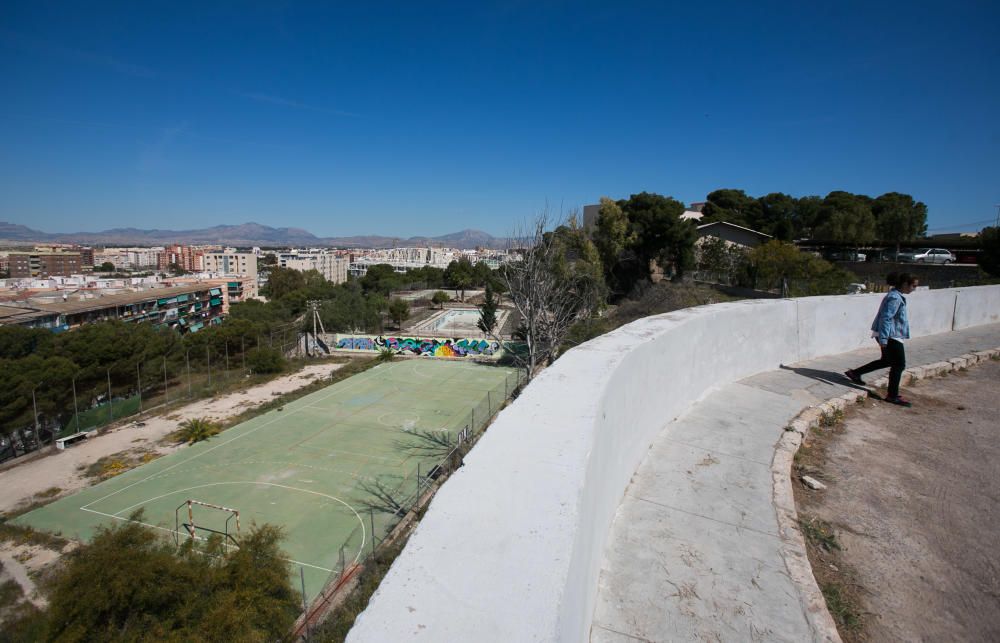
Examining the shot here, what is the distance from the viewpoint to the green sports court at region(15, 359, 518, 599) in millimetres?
11711

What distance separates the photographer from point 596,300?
86.6 ft

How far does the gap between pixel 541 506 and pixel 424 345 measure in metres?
31.1

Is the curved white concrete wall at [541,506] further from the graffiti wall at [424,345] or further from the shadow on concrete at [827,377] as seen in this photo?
the graffiti wall at [424,345]

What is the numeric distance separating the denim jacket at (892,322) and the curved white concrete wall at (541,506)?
2.33 meters

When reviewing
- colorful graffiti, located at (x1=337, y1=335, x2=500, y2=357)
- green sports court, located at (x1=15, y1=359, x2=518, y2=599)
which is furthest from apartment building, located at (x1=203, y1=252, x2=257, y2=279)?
green sports court, located at (x1=15, y1=359, x2=518, y2=599)

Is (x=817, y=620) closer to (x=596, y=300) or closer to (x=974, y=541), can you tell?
(x=974, y=541)

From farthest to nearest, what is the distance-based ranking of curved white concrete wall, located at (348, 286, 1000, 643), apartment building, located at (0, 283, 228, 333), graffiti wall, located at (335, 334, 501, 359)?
apartment building, located at (0, 283, 228, 333), graffiti wall, located at (335, 334, 501, 359), curved white concrete wall, located at (348, 286, 1000, 643)

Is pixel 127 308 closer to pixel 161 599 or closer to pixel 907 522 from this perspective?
pixel 161 599

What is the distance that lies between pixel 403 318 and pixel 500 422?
40.0m

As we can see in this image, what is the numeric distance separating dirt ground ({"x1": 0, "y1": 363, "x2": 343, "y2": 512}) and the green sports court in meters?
1.48

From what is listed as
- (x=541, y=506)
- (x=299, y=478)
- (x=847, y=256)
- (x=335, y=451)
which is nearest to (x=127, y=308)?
(x=335, y=451)

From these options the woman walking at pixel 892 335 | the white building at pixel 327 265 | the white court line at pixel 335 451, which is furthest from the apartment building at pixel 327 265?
the woman walking at pixel 892 335

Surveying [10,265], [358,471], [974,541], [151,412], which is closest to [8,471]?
[151,412]

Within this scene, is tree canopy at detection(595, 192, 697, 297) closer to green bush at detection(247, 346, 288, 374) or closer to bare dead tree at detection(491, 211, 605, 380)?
bare dead tree at detection(491, 211, 605, 380)
